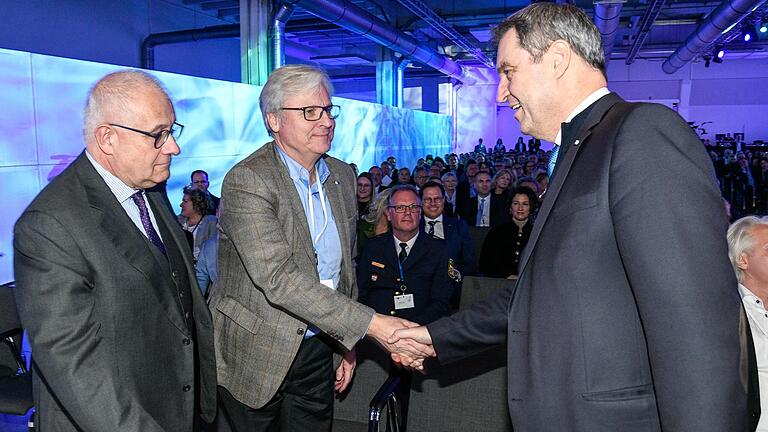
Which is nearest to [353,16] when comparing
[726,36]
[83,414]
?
[83,414]

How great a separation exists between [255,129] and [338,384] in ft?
21.8

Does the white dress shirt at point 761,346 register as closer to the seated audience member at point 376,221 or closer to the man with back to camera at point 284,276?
the man with back to camera at point 284,276

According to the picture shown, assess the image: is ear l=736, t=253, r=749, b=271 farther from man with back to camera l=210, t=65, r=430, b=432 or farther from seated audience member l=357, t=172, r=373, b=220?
seated audience member l=357, t=172, r=373, b=220

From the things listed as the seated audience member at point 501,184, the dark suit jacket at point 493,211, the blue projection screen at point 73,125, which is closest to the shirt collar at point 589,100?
the blue projection screen at point 73,125

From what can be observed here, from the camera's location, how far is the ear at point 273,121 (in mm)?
2166

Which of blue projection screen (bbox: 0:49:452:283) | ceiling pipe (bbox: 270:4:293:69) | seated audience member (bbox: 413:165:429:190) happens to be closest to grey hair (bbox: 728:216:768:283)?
blue projection screen (bbox: 0:49:452:283)

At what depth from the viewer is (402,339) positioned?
2.42 metres

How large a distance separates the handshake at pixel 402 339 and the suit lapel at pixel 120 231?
2.85 ft

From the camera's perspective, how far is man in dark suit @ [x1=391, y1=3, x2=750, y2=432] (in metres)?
1.17

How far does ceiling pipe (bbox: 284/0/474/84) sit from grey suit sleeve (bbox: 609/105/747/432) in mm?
8246

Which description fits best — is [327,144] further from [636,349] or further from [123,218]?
[636,349]

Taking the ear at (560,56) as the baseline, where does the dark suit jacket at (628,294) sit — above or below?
below

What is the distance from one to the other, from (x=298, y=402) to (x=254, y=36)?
8.25 m

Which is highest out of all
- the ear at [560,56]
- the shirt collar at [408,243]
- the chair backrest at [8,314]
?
the ear at [560,56]
